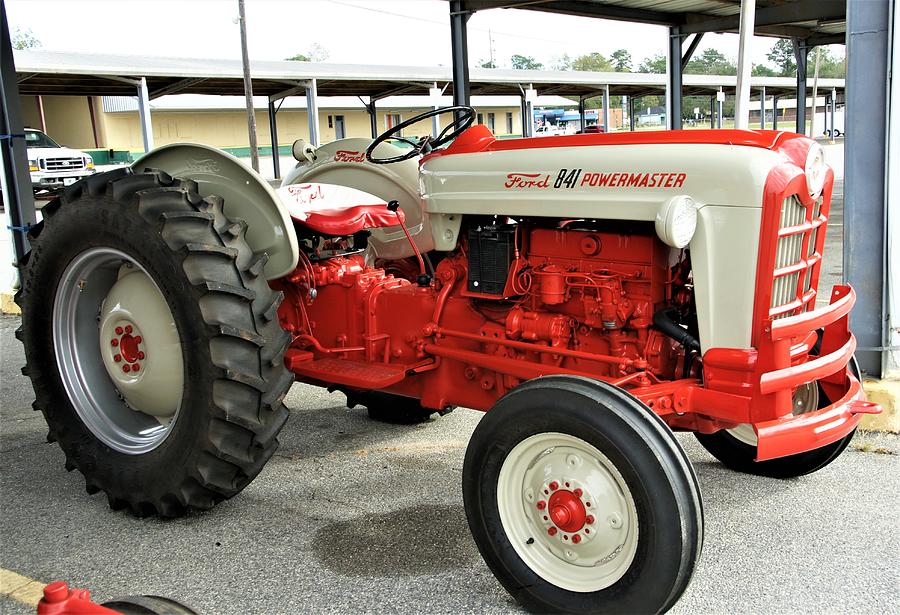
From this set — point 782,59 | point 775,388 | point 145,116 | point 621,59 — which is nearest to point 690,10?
point 775,388

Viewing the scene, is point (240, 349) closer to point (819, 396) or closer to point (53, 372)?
point (53, 372)

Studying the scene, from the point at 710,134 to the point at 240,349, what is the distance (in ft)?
6.26

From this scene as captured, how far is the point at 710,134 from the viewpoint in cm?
279

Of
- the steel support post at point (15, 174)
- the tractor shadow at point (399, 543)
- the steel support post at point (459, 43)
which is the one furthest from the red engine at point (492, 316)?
the steel support post at point (459, 43)

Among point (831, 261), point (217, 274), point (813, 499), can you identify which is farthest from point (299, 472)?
point (831, 261)

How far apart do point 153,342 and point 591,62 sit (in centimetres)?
11284

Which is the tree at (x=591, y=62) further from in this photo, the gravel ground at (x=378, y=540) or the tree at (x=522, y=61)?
the gravel ground at (x=378, y=540)

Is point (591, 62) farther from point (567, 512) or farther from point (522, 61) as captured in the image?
point (567, 512)

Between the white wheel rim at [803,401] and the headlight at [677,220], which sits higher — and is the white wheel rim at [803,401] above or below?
below

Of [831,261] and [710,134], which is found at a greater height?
[710,134]

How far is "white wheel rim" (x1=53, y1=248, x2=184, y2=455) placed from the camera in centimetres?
346

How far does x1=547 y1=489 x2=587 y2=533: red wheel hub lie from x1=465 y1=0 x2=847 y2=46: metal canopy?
8.96 metres

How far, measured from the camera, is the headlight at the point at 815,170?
9.00 feet

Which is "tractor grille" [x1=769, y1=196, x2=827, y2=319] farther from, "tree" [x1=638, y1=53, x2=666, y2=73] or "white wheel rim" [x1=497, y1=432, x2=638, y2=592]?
"tree" [x1=638, y1=53, x2=666, y2=73]
